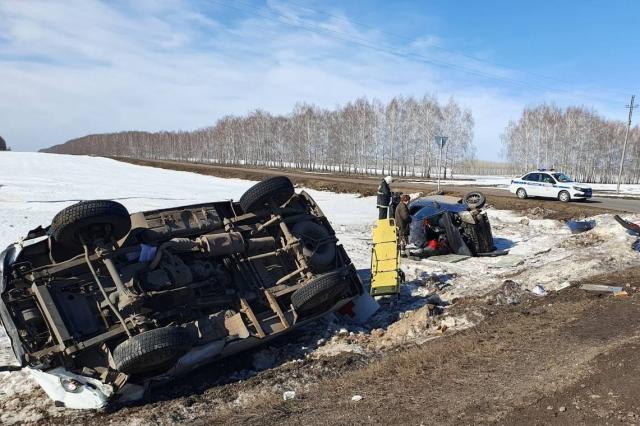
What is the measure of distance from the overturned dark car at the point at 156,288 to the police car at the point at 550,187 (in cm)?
1698

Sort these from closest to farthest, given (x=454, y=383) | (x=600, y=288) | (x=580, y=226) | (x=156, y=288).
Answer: (x=454, y=383)
(x=156, y=288)
(x=600, y=288)
(x=580, y=226)

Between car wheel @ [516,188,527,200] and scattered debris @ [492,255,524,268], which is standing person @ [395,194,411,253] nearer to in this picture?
scattered debris @ [492,255,524,268]

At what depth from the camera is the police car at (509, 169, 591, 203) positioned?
797 inches

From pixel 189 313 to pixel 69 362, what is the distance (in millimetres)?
1199

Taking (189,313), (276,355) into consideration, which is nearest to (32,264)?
(189,313)

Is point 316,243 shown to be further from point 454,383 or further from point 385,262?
point 454,383

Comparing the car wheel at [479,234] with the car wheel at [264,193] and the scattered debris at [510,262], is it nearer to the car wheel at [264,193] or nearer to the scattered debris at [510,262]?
the scattered debris at [510,262]

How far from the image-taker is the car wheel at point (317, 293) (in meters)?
5.51

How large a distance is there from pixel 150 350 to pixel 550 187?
20354 mm

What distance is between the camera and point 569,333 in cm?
511

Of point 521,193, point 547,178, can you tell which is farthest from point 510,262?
point 521,193

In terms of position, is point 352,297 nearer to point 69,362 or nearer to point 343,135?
point 69,362

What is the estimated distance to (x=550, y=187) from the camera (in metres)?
21.0

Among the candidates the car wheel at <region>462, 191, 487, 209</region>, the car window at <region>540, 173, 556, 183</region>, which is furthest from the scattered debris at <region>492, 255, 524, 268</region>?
the car window at <region>540, 173, 556, 183</region>
